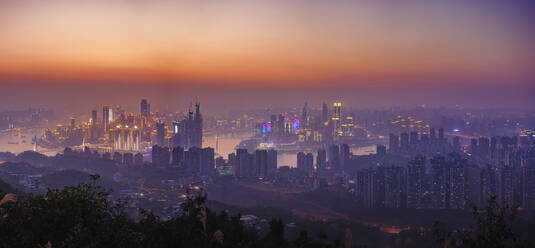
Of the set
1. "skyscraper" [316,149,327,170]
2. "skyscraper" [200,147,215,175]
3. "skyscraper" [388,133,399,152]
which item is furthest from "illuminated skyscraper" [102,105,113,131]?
"skyscraper" [388,133,399,152]

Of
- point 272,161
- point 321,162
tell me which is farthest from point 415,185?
point 272,161

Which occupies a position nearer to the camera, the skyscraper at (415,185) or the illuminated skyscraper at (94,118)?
the skyscraper at (415,185)

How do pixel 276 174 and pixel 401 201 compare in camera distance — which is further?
pixel 276 174

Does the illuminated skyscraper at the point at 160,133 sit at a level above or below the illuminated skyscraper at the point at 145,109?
below

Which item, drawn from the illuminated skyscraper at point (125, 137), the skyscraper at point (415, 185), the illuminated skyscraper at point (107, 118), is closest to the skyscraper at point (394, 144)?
the skyscraper at point (415, 185)

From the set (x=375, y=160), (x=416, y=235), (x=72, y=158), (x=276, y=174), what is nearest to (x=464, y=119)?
(x=375, y=160)

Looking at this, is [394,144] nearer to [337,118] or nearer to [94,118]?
[337,118]

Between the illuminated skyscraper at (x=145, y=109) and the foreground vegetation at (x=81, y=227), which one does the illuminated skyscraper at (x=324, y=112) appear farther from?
the foreground vegetation at (x=81, y=227)

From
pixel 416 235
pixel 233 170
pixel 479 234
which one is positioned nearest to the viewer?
pixel 479 234

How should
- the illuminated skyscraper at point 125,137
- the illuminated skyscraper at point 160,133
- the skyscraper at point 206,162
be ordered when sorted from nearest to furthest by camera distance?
the skyscraper at point 206,162 → the illuminated skyscraper at point 160,133 → the illuminated skyscraper at point 125,137

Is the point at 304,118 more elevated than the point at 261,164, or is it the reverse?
the point at 304,118

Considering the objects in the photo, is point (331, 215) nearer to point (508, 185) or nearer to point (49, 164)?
point (508, 185)
